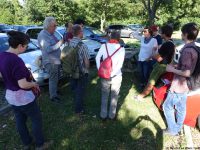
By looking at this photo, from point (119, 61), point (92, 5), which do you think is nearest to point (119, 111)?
point (119, 61)

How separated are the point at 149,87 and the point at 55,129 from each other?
2.48 metres

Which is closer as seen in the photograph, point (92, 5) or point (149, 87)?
point (149, 87)

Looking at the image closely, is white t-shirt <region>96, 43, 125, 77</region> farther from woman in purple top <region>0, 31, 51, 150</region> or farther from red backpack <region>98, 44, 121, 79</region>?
woman in purple top <region>0, 31, 51, 150</region>

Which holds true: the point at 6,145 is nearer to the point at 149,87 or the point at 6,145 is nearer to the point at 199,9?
the point at 149,87

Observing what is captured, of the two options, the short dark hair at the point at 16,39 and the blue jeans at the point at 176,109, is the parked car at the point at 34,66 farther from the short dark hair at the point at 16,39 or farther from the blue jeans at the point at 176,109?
the blue jeans at the point at 176,109

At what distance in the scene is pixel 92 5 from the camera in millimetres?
31734

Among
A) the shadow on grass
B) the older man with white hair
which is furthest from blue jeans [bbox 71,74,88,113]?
the older man with white hair

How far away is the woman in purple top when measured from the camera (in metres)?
3.57

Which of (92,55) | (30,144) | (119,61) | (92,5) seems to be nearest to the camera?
(30,144)

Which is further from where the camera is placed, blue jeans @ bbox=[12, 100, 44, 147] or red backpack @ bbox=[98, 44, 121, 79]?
red backpack @ bbox=[98, 44, 121, 79]

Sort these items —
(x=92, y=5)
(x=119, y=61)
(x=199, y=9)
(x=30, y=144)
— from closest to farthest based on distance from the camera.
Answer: (x=30, y=144) < (x=119, y=61) < (x=92, y=5) < (x=199, y=9)

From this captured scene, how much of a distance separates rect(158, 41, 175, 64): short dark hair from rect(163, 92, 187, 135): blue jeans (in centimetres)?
127

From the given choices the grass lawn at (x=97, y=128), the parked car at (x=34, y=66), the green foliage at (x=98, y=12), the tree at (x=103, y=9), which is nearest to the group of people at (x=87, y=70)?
the grass lawn at (x=97, y=128)

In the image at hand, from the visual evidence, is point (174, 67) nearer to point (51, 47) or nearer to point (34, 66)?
point (51, 47)
